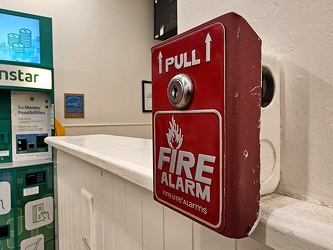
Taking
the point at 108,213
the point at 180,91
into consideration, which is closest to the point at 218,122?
the point at 180,91

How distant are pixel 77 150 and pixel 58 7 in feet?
7.46

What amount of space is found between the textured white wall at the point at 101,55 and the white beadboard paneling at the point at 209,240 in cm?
241

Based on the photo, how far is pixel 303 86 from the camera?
0.30m

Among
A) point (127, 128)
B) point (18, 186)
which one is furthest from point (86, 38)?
point (18, 186)

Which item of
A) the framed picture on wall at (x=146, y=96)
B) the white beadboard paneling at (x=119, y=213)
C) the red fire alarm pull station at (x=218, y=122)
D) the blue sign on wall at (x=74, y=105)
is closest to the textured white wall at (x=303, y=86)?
the red fire alarm pull station at (x=218, y=122)

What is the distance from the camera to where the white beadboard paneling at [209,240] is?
379 mm

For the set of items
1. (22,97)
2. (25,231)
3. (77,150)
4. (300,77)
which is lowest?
(25,231)

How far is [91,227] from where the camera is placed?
0.94 metres

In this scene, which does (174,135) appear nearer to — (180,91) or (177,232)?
(180,91)

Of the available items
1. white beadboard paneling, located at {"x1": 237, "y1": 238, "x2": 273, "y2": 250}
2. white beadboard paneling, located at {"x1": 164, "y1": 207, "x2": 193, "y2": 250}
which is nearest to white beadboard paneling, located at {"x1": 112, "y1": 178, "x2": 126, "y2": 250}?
white beadboard paneling, located at {"x1": 164, "y1": 207, "x2": 193, "y2": 250}

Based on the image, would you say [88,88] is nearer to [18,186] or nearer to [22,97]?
[22,97]

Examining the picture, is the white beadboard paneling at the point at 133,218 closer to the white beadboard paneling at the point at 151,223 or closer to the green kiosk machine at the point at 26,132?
the white beadboard paneling at the point at 151,223

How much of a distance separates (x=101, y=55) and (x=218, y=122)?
2.81 meters

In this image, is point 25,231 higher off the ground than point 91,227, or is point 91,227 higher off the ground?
point 91,227
